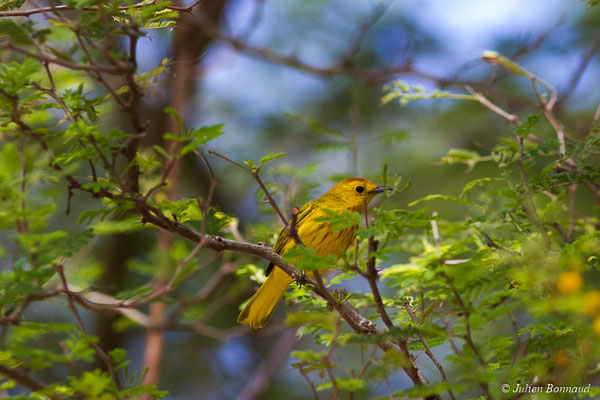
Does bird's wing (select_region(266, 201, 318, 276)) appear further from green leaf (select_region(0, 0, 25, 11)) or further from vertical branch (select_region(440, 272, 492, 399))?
green leaf (select_region(0, 0, 25, 11))

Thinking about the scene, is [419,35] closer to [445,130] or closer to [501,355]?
[445,130]

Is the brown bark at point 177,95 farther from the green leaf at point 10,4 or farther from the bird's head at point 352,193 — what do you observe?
the green leaf at point 10,4

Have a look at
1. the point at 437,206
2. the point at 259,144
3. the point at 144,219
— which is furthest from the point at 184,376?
the point at 144,219

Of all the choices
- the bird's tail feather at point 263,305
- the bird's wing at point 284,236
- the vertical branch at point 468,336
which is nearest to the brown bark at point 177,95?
the bird's tail feather at point 263,305

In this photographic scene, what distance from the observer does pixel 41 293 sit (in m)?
1.92

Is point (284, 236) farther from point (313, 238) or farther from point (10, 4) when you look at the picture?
point (10, 4)

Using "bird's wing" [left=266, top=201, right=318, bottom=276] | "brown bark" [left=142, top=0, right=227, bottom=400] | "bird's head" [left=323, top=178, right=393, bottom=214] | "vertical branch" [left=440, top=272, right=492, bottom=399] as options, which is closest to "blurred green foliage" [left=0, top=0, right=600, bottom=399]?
"vertical branch" [left=440, top=272, right=492, bottom=399]

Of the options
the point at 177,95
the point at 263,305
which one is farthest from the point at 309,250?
the point at 177,95

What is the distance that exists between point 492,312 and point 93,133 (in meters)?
1.38

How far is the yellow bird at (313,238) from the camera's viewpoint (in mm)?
3473

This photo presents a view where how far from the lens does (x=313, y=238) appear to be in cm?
374

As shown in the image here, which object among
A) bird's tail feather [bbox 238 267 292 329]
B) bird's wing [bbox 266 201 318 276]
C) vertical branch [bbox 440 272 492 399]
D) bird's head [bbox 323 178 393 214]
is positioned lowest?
vertical branch [bbox 440 272 492 399]

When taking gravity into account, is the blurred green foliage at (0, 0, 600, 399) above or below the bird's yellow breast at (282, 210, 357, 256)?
below

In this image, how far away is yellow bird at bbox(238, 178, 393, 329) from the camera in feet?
11.4
